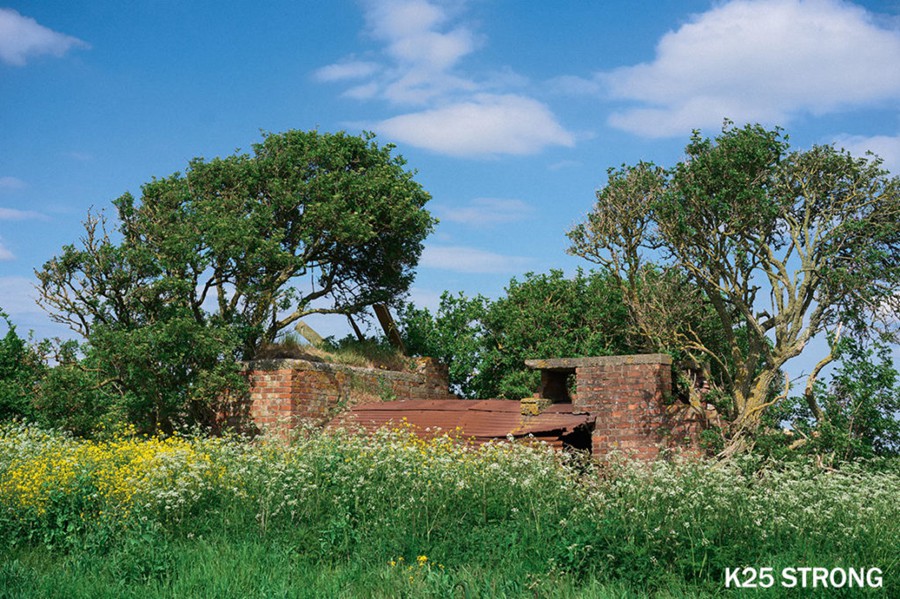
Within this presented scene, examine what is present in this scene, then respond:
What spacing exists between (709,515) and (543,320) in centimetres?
1231

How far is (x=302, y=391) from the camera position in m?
17.1

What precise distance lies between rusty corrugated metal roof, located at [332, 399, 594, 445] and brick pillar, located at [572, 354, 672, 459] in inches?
11.3

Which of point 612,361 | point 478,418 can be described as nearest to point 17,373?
point 478,418

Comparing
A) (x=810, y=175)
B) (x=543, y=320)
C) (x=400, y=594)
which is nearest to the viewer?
(x=400, y=594)

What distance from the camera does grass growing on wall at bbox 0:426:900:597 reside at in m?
6.28

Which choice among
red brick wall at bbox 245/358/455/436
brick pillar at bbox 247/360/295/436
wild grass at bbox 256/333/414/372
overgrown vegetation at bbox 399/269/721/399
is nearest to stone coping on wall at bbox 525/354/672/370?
overgrown vegetation at bbox 399/269/721/399

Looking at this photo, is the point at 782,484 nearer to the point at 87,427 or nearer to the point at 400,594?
the point at 400,594

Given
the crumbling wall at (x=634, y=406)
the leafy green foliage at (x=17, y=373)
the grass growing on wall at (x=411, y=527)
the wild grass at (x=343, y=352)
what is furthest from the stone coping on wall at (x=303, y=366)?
the grass growing on wall at (x=411, y=527)

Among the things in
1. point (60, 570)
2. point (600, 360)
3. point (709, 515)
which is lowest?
point (60, 570)

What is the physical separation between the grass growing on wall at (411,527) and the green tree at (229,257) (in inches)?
298

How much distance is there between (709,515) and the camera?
6.98 m

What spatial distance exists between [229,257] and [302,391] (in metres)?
3.55

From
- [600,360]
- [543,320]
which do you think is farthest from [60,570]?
[543,320]

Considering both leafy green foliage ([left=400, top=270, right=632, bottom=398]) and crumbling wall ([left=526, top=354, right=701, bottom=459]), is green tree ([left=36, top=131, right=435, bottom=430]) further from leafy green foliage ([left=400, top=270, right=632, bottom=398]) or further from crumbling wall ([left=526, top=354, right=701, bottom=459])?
crumbling wall ([left=526, top=354, right=701, bottom=459])
